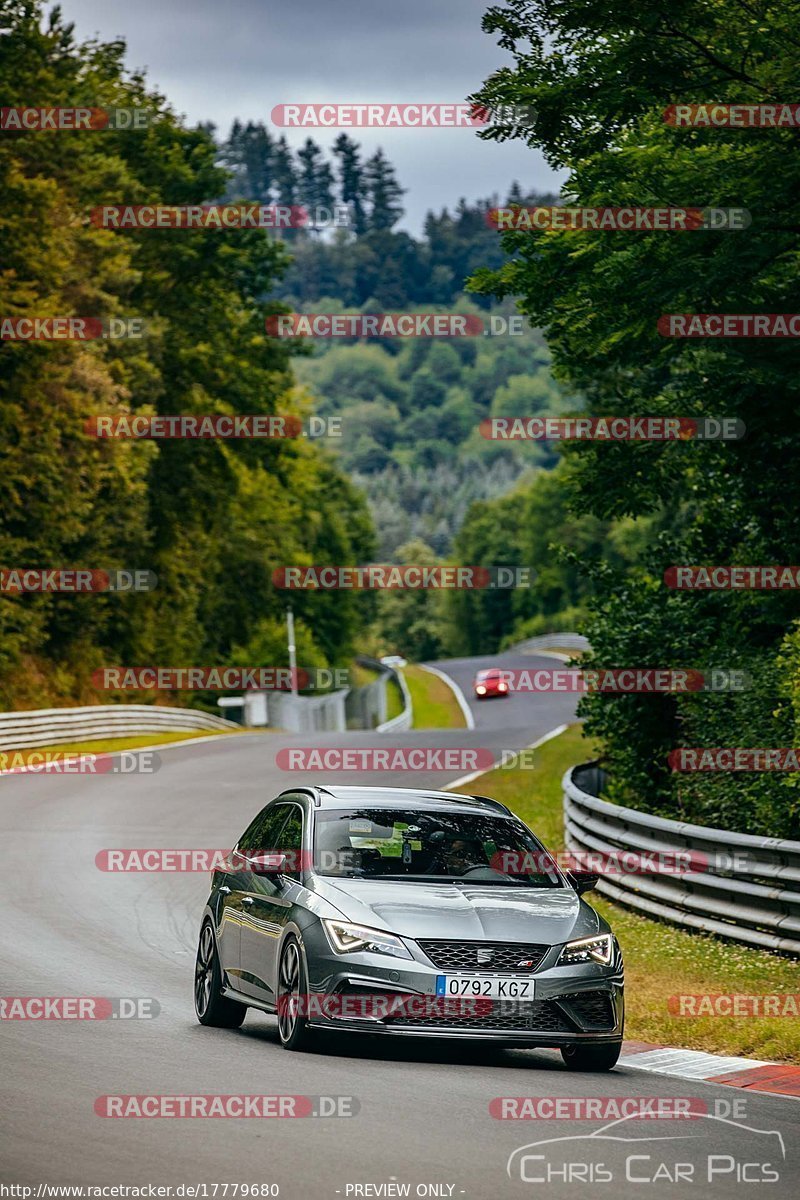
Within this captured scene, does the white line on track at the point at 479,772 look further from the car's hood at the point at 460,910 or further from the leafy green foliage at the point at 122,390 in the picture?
the car's hood at the point at 460,910

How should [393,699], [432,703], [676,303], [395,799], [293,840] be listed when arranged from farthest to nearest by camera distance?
1. [393,699]
2. [432,703]
3. [676,303]
4. [395,799]
5. [293,840]

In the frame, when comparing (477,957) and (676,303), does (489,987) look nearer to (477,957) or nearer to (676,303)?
(477,957)

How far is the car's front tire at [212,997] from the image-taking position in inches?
446

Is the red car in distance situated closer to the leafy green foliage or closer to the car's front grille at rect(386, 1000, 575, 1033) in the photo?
the leafy green foliage

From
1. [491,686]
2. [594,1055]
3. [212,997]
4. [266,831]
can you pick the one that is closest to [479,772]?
[266,831]

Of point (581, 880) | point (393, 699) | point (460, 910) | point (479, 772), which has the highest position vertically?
point (460, 910)

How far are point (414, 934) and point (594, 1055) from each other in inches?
50.7

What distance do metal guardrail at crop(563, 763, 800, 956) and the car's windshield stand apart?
130 inches

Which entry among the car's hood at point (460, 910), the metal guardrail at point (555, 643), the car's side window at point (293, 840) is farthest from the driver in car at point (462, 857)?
the metal guardrail at point (555, 643)

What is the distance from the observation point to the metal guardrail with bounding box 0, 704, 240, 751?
3806 cm

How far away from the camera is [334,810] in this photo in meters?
11.0

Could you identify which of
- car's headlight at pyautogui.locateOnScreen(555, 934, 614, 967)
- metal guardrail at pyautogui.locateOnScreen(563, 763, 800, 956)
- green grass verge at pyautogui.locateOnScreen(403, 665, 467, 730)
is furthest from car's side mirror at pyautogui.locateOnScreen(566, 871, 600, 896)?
green grass verge at pyautogui.locateOnScreen(403, 665, 467, 730)

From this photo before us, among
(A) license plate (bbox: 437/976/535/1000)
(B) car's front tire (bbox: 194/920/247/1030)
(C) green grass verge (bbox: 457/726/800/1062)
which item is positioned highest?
(A) license plate (bbox: 437/976/535/1000)

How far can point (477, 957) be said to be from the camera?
9.58 metres
